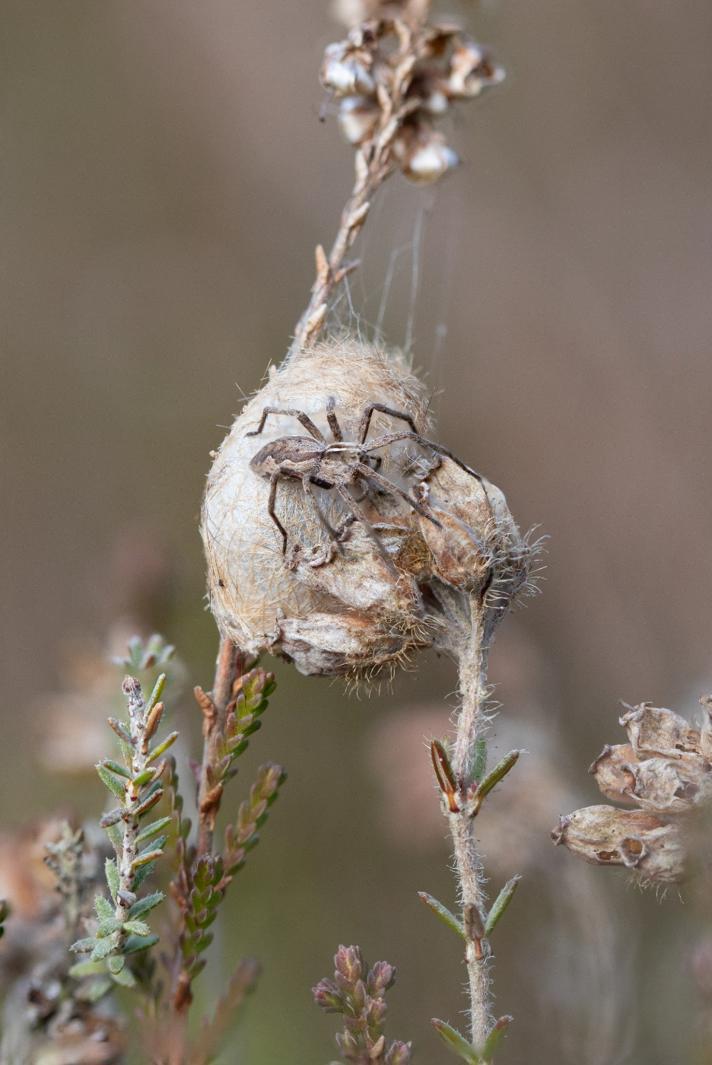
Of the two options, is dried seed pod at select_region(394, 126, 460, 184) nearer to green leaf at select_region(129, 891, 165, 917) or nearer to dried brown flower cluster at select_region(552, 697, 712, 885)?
dried brown flower cluster at select_region(552, 697, 712, 885)

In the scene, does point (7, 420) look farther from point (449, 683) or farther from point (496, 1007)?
point (496, 1007)

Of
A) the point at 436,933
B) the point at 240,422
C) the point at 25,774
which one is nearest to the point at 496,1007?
the point at 436,933

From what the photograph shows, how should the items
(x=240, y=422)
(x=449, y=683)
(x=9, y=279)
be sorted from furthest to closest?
(x=9, y=279), (x=449, y=683), (x=240, y=422)

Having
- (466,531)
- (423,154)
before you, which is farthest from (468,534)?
(423,154)

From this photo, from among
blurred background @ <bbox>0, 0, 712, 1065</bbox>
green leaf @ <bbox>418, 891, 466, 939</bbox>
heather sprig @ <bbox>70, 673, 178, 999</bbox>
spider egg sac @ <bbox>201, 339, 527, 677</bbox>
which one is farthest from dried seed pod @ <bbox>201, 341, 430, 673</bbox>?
blurred background @ <bbox>0, 0, 712, 1065</bbox>

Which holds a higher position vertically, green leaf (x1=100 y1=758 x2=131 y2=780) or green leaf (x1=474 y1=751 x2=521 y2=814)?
green leaf (x1=474 y1=751 x2=521 y2=814)

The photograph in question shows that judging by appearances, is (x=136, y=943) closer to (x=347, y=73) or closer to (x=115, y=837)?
(x=115, y=837)
